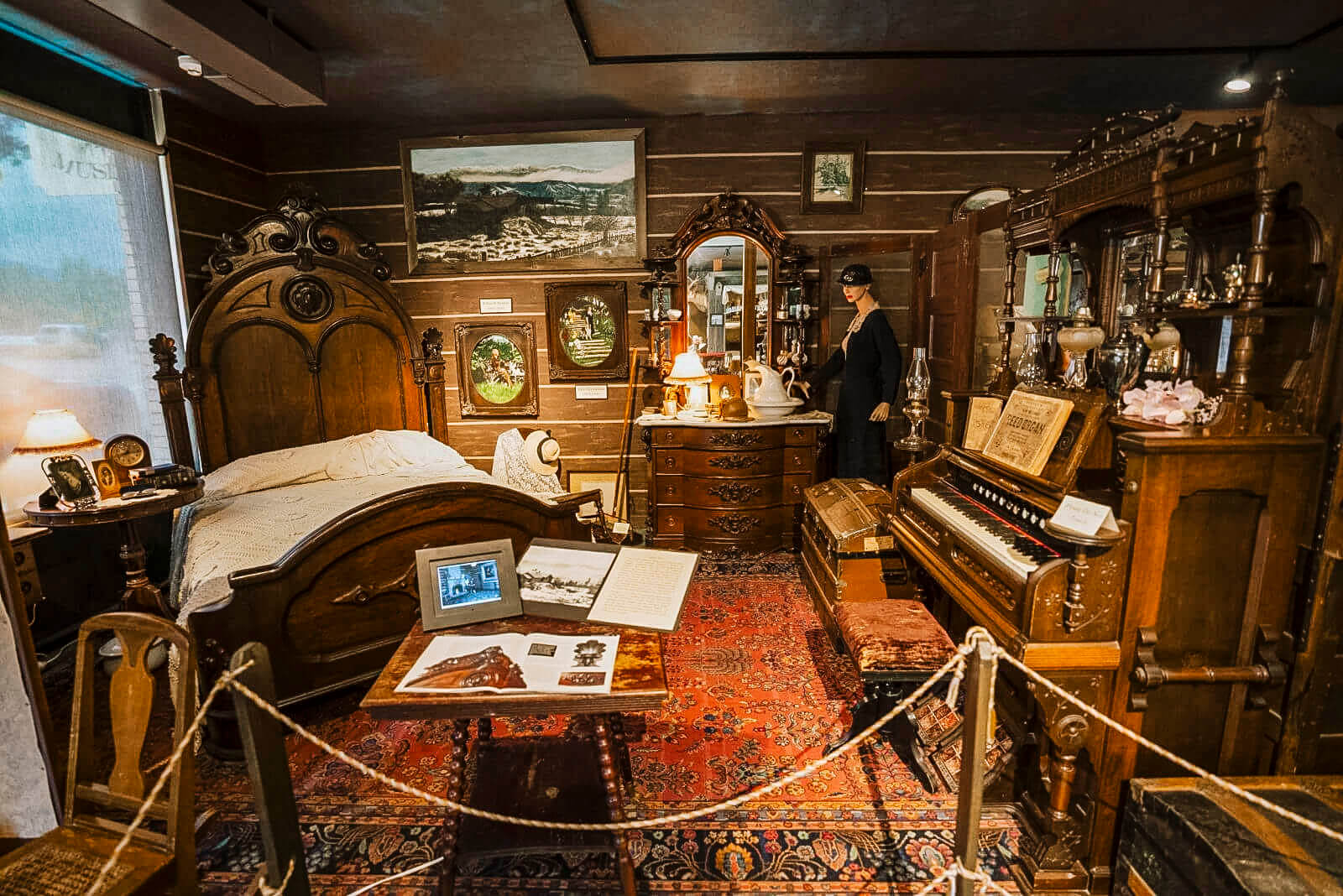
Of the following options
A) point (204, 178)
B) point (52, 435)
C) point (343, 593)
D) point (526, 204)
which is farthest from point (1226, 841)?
point (204, 178)

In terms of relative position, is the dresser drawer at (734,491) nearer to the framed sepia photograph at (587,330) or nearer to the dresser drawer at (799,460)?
the dresser drawer at (799,460)

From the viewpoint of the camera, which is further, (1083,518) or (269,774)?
(1083,518)

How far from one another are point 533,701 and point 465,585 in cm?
59

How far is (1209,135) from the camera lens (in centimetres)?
196

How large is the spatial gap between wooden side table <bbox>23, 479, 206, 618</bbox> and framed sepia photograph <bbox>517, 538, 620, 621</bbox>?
239 centimetres

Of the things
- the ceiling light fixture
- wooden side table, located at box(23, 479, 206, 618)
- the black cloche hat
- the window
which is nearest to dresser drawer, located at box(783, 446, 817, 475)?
the black cloche hat

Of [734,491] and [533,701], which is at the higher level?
[533,701]

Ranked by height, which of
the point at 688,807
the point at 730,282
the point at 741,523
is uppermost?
the point at 730,282

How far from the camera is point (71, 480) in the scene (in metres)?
3.20

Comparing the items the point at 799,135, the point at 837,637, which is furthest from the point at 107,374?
the point at 799,135

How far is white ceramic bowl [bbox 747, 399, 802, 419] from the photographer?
16.3ft

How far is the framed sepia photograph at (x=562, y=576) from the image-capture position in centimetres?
212

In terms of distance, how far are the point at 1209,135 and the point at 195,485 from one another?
192 inches

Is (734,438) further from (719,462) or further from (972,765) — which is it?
(972,765)
